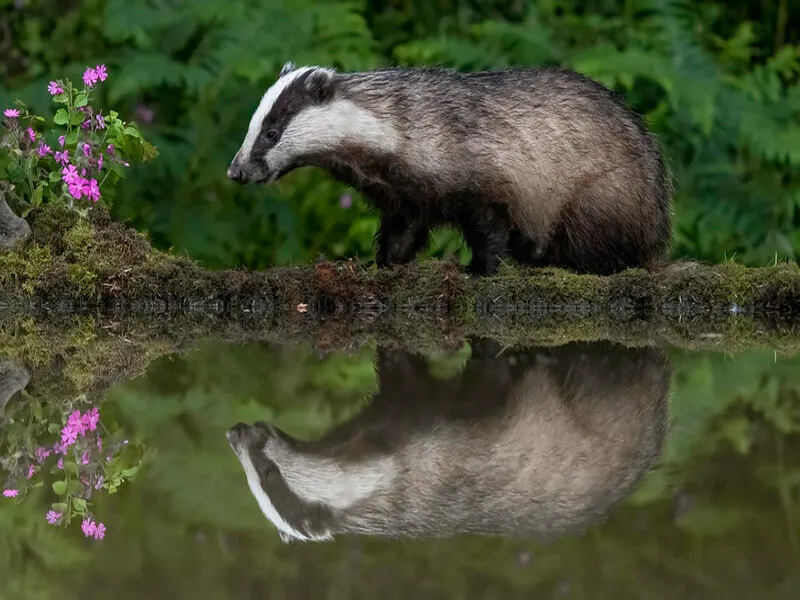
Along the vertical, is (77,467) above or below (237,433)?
above

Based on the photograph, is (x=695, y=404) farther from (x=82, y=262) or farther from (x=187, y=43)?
(x=187, y=43)

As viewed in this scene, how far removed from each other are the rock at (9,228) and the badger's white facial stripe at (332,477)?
3.54 meters

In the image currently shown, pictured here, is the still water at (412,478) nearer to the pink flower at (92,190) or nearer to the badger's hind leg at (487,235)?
the badger's hind leg at (487,235)

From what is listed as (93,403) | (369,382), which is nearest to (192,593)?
(93,403)

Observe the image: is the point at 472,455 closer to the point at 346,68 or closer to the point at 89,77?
the point at 89,77

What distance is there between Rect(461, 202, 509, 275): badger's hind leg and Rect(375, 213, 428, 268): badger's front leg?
26cm

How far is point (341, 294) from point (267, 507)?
3529 millimetres

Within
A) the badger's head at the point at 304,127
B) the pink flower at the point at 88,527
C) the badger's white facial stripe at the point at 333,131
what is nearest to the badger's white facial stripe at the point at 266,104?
the badger's head at the point at 304,127

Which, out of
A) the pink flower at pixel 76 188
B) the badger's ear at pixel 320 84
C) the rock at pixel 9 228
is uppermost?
the badger's ear at pixel 320 84

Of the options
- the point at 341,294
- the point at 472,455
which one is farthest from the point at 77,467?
the point at 341,294

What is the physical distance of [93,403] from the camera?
4504 mm

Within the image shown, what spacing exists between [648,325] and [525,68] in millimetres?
1857

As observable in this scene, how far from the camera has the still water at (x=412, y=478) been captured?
106 inches

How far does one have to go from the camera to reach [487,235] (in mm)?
7082
